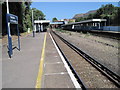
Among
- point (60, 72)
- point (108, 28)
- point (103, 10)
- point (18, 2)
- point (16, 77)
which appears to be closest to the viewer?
point (16, 77)

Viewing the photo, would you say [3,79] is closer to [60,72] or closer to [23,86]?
[23,86]

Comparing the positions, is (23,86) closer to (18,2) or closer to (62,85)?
(62,85)

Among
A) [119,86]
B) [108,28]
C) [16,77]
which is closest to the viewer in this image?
[119,86]

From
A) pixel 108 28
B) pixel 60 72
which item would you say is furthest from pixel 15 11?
pixel 60 72

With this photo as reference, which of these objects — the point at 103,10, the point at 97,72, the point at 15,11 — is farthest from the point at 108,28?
the point at 103,10

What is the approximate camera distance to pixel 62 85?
6.42m

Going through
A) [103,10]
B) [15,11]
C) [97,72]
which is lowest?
[97,72]

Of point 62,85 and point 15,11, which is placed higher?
point 15,11

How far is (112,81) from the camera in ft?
22.5

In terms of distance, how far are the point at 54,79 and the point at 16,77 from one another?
1.55 metres

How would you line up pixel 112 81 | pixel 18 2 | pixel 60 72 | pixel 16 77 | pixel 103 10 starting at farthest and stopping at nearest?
pixel 103 10
pixel 18 2
pixel 60 72
pixel 16 77
pixel 112 81

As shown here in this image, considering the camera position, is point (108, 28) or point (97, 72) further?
point (108, 28)

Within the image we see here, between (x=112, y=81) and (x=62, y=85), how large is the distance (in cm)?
187

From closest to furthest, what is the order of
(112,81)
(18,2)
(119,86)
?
(119,86) → (112,81) → (18,2)
